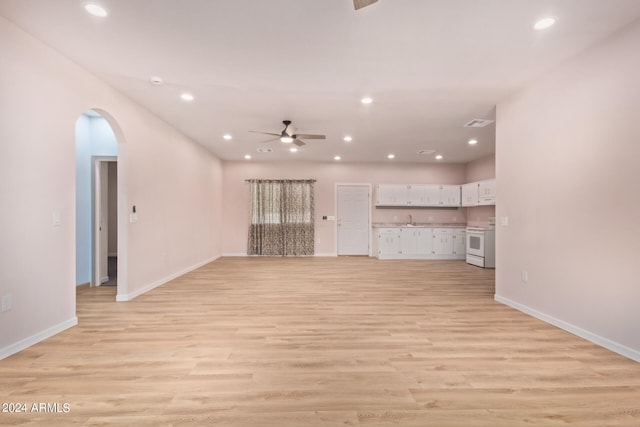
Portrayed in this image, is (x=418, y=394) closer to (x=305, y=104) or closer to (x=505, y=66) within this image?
(x=505, y=66)

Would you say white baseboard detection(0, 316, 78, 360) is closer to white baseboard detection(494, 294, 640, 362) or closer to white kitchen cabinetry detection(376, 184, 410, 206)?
white baseboard detection(494, 294, 640, 362)

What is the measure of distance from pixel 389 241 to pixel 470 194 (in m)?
2.45

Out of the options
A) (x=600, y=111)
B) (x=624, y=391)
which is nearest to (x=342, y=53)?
(x=600, y=111)

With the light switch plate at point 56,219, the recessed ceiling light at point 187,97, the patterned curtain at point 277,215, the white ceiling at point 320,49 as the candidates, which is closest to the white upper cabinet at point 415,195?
the patterned curtain at point 277,215

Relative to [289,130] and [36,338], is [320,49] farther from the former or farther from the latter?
[36,338]

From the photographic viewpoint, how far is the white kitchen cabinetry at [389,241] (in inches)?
312

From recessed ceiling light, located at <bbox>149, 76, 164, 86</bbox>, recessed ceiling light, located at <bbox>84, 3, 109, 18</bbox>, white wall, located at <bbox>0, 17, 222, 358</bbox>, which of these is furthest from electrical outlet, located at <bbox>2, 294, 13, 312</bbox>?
recessed ceiling light, located at <bbox>149, 76, 164, 86</bbox>

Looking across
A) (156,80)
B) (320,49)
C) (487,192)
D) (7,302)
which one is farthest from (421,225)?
(7,302)

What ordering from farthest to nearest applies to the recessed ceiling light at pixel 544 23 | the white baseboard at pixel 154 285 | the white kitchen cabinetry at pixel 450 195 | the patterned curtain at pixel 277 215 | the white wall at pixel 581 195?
the patterned curtain at pixel 277 215 < the white kitchen cabinetry at pixel 450 195 < the white baseboard at pixel 154 285 < the white wall at pixel 581 195 < the recessed ceiling light at pixel 544 23

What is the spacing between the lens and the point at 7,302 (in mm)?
2395

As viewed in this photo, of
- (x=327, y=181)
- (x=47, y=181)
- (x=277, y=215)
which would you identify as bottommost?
(x=277, y=215)

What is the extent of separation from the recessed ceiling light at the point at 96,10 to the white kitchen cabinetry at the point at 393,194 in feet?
22.6

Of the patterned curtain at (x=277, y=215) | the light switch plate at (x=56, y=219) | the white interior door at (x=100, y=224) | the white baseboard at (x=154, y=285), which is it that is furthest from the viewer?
the patterned curtain at (x=277, y=215)

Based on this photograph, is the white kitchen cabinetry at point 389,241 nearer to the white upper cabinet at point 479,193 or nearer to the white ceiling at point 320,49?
the white upper cabinet at point 479,193
